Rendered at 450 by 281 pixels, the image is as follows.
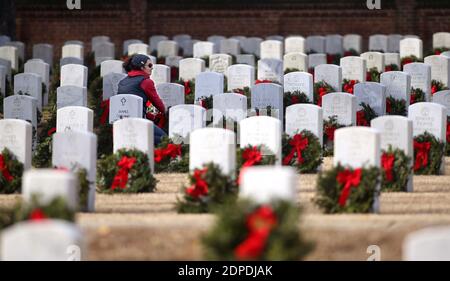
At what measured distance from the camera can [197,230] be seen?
456 inches

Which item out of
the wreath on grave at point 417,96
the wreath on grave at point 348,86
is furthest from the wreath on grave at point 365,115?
the wreath on grave at point 348,86

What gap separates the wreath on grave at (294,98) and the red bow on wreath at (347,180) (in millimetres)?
A: 7008

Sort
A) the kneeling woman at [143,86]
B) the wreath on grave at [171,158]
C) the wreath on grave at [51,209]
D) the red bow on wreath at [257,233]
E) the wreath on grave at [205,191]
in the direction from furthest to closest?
the kneeling woman at [143,86], the wreath on grave at [171,158], the wreath on grave at [205,191], the wreath on grave at [51,209], the red bow on wreath at [257,233]

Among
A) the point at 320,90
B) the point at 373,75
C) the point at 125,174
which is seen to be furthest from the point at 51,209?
the point at 373,75

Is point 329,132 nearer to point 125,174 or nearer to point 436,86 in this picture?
point 125,174

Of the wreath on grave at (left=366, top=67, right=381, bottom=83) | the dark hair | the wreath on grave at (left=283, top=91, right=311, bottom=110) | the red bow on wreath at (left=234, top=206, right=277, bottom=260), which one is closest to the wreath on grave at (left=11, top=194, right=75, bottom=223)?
the red bow on wreath at (left=234, top=206, right=277, bottom=260)

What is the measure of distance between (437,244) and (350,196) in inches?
187

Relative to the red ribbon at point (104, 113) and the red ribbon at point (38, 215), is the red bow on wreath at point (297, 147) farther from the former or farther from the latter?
the red ribbon at point (38, 215)

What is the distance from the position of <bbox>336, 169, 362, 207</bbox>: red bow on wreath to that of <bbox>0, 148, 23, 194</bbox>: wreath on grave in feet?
13.2

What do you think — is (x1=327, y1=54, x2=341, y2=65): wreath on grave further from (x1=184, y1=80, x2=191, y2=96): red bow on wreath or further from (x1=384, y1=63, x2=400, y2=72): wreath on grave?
(x1=184, y1=80, x2=191, y2=96): red bow on wreath

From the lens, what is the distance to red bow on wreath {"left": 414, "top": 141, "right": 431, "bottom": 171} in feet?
55.2

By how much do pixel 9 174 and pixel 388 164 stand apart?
14.1 feet

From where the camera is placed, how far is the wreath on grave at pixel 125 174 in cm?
1534
